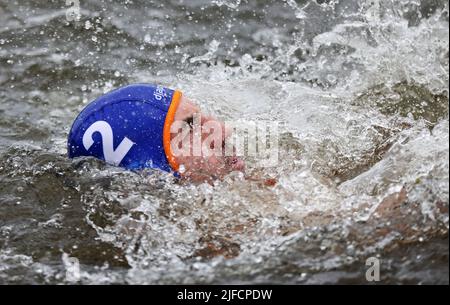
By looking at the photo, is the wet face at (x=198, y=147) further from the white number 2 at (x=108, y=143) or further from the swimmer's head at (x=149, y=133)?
the white number 2 at (x=108, y=143)

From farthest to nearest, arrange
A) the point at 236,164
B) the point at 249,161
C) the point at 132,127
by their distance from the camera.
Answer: the point at 249,161
the point at 236,164
the point at 132,127

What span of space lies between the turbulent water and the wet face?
0.27 feet

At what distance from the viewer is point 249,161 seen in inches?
175

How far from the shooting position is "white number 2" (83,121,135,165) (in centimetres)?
411

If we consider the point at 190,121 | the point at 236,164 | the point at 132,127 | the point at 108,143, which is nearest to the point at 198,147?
the point at 190,121

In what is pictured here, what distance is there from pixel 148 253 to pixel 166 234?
0.20 m

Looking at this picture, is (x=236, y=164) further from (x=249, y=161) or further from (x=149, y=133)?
(x=149, y=133)

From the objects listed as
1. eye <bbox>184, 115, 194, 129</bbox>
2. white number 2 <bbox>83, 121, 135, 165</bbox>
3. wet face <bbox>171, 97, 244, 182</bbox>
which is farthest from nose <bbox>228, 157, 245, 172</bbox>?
white number 2 <bbox>83, 121, 135, 165</bbox>

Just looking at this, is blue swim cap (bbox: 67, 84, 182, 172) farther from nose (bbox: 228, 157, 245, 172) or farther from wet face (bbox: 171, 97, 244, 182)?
nose (bbox: 228, 157, 245, 172)

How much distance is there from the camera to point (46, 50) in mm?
6406

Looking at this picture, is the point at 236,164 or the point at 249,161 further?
the point at 249,161

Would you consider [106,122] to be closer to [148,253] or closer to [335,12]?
[148,253]

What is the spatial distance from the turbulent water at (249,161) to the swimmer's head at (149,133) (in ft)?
0.36

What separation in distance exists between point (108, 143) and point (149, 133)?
26cm
